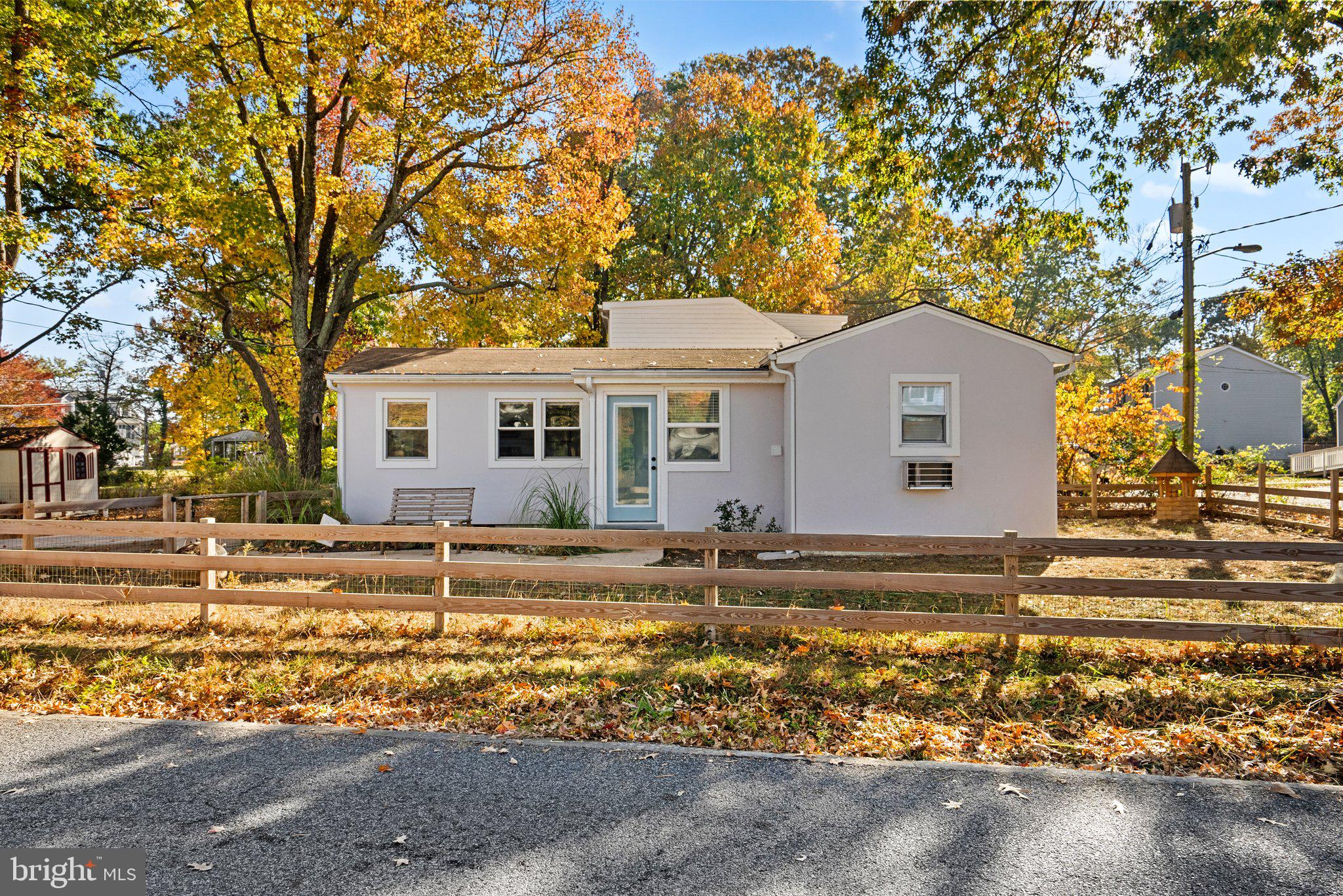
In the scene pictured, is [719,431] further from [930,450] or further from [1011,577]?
[1011,577]

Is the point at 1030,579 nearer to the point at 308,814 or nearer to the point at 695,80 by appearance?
the point at 308,814

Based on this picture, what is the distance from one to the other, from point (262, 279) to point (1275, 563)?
22.3 meters

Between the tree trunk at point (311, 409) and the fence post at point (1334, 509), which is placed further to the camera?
the tree trunk at point (311, 409)

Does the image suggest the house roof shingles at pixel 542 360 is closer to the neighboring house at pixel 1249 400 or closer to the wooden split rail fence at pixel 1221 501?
the wooden split rail fence at pixel 1221 501

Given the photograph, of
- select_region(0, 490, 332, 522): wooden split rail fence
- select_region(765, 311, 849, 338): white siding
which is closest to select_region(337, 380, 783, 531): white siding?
select_region(0, 490, 332, 522): wooden split rail fence

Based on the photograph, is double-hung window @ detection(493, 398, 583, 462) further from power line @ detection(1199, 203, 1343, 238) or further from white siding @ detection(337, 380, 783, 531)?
power line @ detection(1199, 203, 1343, 238)

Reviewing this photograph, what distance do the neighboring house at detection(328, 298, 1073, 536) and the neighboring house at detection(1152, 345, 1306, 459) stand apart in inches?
1239

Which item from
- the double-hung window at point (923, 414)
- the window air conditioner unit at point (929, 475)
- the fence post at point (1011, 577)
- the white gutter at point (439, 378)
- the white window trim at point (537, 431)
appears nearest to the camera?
the fence post at point (1011, 577)

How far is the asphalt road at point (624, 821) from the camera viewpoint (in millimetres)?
2691

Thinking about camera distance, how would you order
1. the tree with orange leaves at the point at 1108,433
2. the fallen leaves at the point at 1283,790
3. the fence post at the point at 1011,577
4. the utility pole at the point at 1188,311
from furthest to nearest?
the tree with orange leaves at the point at 1108,433 → the utility pole at the point at 1188,311 → the fence post at the point at 1011,577 → the fallen leaves at the point at 1283,790

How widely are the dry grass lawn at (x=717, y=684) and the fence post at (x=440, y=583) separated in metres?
0.16

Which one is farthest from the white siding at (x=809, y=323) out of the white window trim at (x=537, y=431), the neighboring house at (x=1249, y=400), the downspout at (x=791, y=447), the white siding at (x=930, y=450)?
the neighboring house at (x=1249, y=400)

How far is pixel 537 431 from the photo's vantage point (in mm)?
12812

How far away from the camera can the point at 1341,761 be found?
3.71 m
